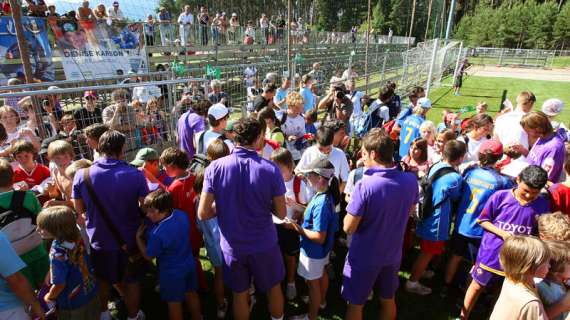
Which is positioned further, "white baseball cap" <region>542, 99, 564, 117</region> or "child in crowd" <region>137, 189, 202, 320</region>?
"white baseball cap" <region>542, 99, 564, 117</region>

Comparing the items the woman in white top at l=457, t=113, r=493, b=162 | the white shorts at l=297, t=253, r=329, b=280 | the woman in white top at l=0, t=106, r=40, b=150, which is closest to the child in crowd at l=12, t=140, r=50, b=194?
the woman in white top at l=0, t=106, r=40, b=150

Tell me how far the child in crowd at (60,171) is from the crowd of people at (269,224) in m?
0.02

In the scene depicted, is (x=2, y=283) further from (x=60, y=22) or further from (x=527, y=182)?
(x=60, y=22)

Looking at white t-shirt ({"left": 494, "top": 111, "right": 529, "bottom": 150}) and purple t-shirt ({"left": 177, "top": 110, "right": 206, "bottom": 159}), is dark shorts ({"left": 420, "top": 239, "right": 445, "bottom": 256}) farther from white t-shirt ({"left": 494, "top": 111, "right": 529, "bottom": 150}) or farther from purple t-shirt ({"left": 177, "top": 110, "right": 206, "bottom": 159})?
purple t-shirt ({"left": 177, "top": 110, "right": 206, "bottom": 159})

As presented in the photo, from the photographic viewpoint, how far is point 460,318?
3.52m

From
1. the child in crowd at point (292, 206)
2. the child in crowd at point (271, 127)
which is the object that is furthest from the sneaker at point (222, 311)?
the child in crowd at point (271, 127)

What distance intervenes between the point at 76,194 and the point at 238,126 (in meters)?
1.55

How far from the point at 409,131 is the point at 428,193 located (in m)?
2.09

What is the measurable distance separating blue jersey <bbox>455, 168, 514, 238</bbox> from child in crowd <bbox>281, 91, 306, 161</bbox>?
7.97 ft

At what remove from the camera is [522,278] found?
86.4 inches

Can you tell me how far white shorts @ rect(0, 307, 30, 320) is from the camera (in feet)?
7.57

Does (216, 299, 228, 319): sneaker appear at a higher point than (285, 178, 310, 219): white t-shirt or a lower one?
lower

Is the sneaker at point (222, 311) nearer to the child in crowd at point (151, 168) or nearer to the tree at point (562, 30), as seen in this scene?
the child in crowd at point (151, 168)

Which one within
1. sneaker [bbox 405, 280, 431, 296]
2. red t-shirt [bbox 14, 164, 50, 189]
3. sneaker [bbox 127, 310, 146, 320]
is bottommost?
sneaker [bbox 405, 280, 431, 296]
